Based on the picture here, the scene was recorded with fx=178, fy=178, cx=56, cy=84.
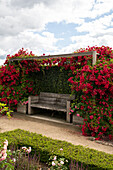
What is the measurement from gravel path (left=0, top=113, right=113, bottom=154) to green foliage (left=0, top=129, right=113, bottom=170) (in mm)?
1168

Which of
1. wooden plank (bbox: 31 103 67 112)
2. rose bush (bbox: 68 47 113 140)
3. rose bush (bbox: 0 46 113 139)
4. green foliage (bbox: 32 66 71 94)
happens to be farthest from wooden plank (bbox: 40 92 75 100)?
rose bush (bbox: 68 47 113 140)

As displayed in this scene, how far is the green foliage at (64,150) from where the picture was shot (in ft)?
9.05

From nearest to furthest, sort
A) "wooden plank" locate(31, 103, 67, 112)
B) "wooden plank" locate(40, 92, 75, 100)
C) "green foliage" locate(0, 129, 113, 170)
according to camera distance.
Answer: "green foliage" locate(0, 129, 113, 170)
"wooden plank" locate(31, 103, 67, 112)
"wooden plank" locate(40, 92, 75, 100)

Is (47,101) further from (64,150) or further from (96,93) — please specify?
(64,150)

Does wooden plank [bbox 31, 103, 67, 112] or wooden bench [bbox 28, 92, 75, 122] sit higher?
wooden bench [bbox 28, 92, 75, 122]

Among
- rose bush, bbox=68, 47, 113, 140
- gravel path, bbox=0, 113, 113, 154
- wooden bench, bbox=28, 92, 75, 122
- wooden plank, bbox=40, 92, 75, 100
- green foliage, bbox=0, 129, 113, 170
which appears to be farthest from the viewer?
wooden bench, bbox=28, 92, 75, 122

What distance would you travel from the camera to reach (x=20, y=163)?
2.67m

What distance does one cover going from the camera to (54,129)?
5.75 m

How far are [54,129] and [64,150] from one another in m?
2.66

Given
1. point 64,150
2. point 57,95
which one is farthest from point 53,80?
point 64,150

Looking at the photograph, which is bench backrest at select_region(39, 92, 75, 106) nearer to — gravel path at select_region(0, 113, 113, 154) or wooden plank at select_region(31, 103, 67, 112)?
wooden plank at select_region(31, 103, 67, 112)

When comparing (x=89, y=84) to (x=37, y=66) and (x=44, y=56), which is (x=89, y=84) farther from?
(x=37, y=66)

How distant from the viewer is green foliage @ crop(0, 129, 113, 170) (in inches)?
109

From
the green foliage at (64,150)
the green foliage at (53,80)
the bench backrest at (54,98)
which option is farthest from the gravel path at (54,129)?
the green foliage at (53,80)
